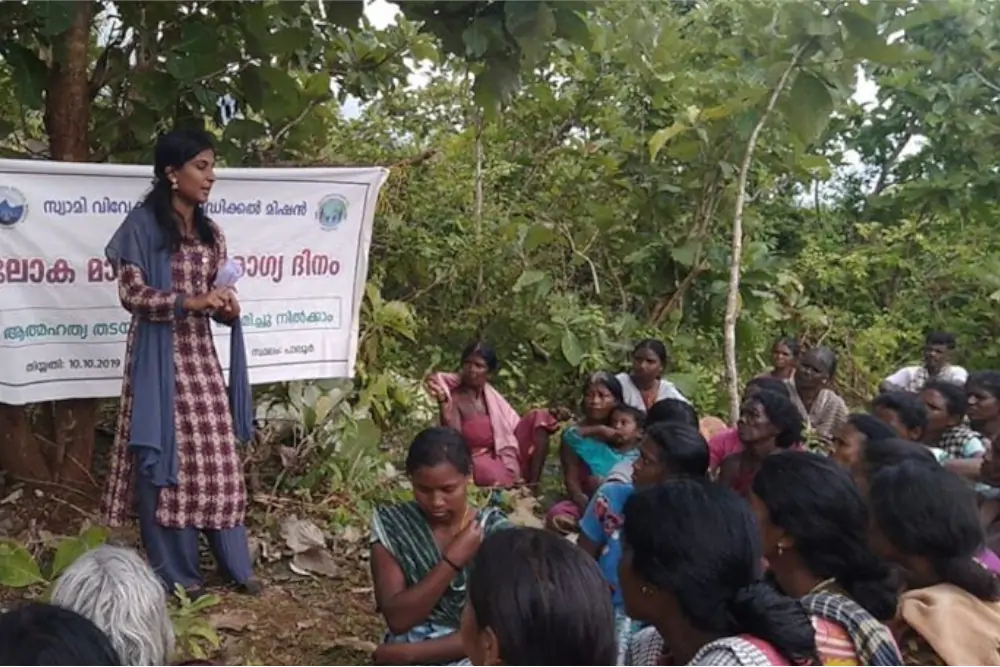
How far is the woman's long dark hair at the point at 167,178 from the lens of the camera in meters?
3.67

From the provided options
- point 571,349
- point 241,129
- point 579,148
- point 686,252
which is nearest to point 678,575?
point 241,129

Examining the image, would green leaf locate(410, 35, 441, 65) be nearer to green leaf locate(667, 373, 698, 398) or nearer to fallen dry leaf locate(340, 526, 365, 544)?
fallen dry leaf locate(340, 526, 365, 544)

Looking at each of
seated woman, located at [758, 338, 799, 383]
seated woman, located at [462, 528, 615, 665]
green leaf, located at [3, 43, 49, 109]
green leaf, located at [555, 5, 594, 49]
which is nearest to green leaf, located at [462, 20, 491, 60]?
green leaf, located at [555, 5, 594, 49]

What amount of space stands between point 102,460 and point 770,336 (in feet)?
16.3

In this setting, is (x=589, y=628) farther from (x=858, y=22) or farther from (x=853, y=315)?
(x=853, y=315)

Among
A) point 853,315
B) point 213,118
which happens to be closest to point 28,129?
point 213,118

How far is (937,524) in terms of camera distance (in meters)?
2.44

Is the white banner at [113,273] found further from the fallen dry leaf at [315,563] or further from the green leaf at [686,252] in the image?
the green leaf at [686,252]

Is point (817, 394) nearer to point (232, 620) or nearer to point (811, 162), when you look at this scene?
point (811, 162)

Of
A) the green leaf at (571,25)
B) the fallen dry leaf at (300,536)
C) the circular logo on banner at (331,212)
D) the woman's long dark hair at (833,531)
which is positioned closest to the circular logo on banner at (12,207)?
the circular logo on banner at (331,212)

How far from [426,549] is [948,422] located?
288 centimetres

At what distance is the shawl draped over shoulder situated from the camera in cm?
367

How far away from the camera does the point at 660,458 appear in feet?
11.1

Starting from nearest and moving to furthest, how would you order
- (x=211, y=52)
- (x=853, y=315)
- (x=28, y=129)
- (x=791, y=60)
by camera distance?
(x=211, y=52) < (x=791, y=60) < (x=28, y=129) < (x=853, y=315)
